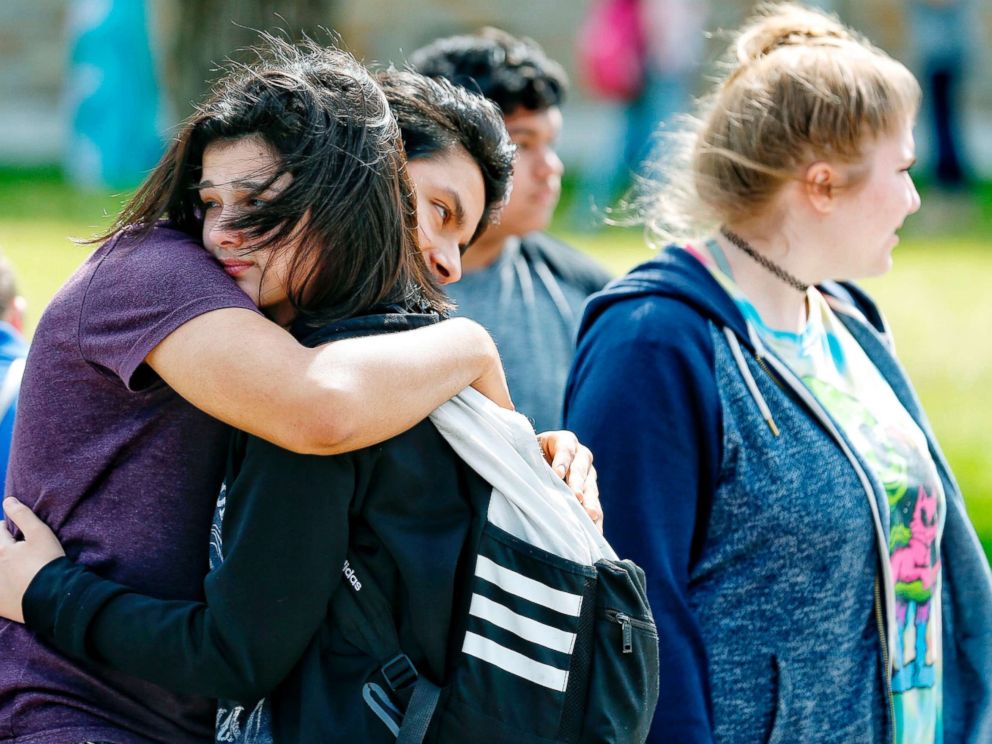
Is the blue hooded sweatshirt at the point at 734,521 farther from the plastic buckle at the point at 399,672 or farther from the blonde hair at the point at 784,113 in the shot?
the plastic buckle at the point at 399,672

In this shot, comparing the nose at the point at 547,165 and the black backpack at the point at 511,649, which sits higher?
the nose at the point at 547,165

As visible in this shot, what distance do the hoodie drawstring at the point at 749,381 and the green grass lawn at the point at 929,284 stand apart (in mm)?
3044

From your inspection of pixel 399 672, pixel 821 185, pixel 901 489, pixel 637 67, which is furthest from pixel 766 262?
pixel 637 67

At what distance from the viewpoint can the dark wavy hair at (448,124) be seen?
2299mm

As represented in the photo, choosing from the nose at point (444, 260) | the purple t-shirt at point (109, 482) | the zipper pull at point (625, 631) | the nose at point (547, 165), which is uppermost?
the nose at point (547, 165)

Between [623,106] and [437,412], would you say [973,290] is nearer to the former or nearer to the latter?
[623,106]

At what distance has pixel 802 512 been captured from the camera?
Result: 8.38ft

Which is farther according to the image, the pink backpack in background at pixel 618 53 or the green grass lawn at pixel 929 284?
the pink backpack in background at pixel 618 53

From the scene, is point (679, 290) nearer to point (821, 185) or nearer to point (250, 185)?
point (821, 185)

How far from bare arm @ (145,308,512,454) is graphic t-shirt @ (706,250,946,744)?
104 centimetres

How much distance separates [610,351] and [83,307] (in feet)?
3.45

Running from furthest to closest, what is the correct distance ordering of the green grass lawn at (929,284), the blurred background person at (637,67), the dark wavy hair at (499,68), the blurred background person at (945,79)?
the blurred background person at (945,79), the blurred background person at (637,67), the green grass lawn at (929,284), the dark wavy hair at (499,68)

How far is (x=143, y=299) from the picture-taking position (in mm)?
1890

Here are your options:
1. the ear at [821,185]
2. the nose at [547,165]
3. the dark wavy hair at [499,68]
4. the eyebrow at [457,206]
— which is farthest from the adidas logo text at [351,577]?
the nose at [547,165]
